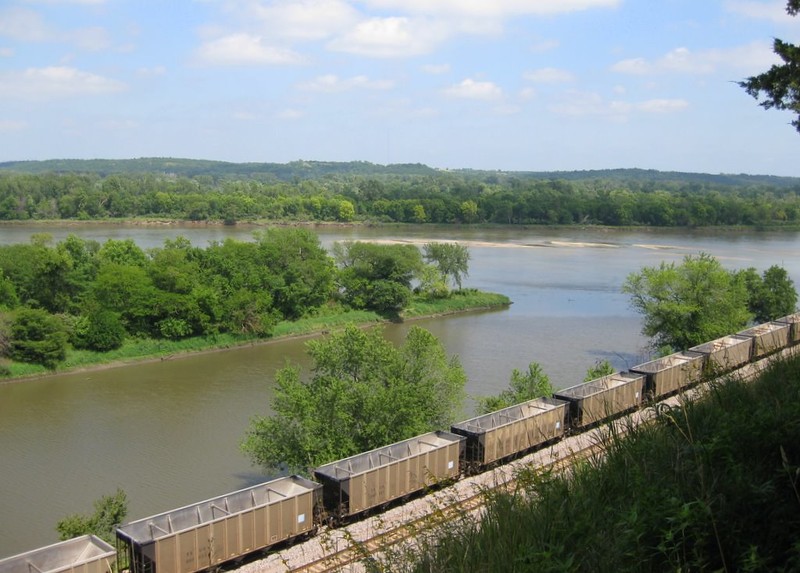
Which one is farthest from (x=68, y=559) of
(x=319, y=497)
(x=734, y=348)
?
(x=734, y=348)

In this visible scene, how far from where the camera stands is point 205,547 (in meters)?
11.2

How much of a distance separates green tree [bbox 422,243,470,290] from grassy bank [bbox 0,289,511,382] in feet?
4.86

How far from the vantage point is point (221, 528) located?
11234 millimetres

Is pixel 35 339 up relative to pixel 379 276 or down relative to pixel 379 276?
down

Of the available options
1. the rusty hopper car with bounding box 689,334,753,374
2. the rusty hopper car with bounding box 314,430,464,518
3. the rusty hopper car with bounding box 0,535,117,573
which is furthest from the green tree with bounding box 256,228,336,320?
the rusty hopper car with bounding box 0,535,117,573

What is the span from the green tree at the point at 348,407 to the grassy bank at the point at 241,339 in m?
15.5

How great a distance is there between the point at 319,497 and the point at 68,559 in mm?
3895

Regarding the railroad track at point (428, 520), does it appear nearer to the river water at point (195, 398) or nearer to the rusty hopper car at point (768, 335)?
the river water at point (195, 398)

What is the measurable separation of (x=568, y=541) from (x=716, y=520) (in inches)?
33.4

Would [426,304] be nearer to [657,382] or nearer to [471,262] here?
[471,262]

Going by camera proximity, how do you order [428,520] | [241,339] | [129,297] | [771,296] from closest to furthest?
[428,520], [129,297], [241,339], [771,296]

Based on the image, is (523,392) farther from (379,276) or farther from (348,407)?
(379,276)

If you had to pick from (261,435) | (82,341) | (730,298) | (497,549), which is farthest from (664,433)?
(82,341)

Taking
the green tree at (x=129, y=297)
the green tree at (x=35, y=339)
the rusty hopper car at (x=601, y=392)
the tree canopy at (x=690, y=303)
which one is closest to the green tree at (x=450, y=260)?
the tree canopy at (x=690, y=303)
